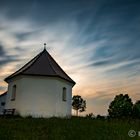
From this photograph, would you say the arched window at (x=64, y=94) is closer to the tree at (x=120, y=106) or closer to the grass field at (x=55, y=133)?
the grass field at (x=55, y=133)

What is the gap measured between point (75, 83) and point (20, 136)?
1888 centimetres

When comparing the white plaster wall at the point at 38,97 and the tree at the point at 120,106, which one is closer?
the white plaster wall at the point at 38,97

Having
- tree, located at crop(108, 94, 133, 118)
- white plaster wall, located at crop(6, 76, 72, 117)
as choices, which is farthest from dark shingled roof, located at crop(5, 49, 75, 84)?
tree, located at crop(108, 94, 133, 118)

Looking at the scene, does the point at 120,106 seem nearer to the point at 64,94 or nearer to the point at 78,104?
the point at 64,94

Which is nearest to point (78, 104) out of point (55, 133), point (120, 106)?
point (120, 106)

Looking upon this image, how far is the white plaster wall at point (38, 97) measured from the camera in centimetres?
2823

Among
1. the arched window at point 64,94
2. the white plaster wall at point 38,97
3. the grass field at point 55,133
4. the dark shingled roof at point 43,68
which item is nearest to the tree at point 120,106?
the dark shingled roof at point 43,68

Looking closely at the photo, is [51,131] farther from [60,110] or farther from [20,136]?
[60,110]

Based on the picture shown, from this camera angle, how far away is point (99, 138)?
49.4 ft

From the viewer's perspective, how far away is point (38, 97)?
1122 inches

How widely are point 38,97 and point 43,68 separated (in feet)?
11.2

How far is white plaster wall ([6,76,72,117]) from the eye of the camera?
28234 mm

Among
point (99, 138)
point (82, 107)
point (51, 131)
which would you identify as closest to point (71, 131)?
point (51, 131)

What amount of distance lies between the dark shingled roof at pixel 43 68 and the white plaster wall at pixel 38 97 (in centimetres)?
54
